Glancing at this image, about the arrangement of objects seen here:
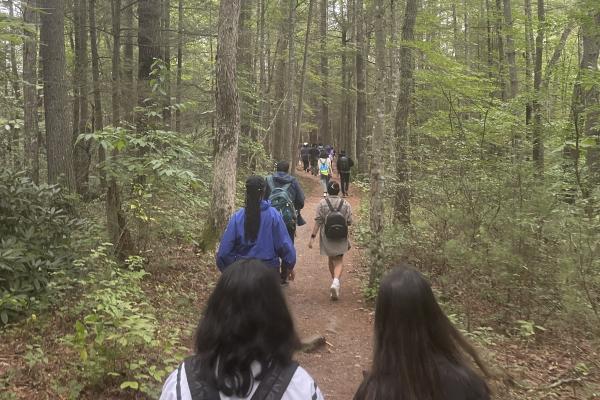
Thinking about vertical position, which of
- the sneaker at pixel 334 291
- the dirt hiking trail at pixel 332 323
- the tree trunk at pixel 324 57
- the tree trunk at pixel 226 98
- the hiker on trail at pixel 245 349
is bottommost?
the dirt hiking trail at pixel 332 323

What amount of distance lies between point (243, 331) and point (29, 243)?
528cm

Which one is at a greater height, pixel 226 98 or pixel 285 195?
pixel 226 98

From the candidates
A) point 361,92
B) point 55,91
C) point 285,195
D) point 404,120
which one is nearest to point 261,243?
point 285,195

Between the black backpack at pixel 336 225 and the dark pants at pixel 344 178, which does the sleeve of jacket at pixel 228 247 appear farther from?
the dark pants at pixel 344 178

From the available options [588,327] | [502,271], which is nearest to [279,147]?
[502,271]

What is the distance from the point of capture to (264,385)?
196 centimetres

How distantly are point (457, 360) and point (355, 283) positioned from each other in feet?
24.8

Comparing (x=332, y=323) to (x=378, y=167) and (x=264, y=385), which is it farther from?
(x=264, y=385)

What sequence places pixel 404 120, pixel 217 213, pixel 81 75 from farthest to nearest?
pixel 81 75, pixel 404 120, pixel 217 213

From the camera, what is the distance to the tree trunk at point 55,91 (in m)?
9.57

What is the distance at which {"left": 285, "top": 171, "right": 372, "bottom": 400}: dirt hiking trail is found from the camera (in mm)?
5887

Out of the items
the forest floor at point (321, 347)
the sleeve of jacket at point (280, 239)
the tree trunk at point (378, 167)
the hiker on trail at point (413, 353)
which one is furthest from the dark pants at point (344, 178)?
the hiker on trail at point (413, 353)

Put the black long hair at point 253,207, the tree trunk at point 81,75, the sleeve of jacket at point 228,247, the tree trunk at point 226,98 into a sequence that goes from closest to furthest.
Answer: the black long hair at point 253,207 → the sleeve of jacket at point 228,247 → the tree trunk at point 226,98 → the tree trunk at point 81,75

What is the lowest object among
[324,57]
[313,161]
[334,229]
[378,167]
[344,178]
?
[334,229]
